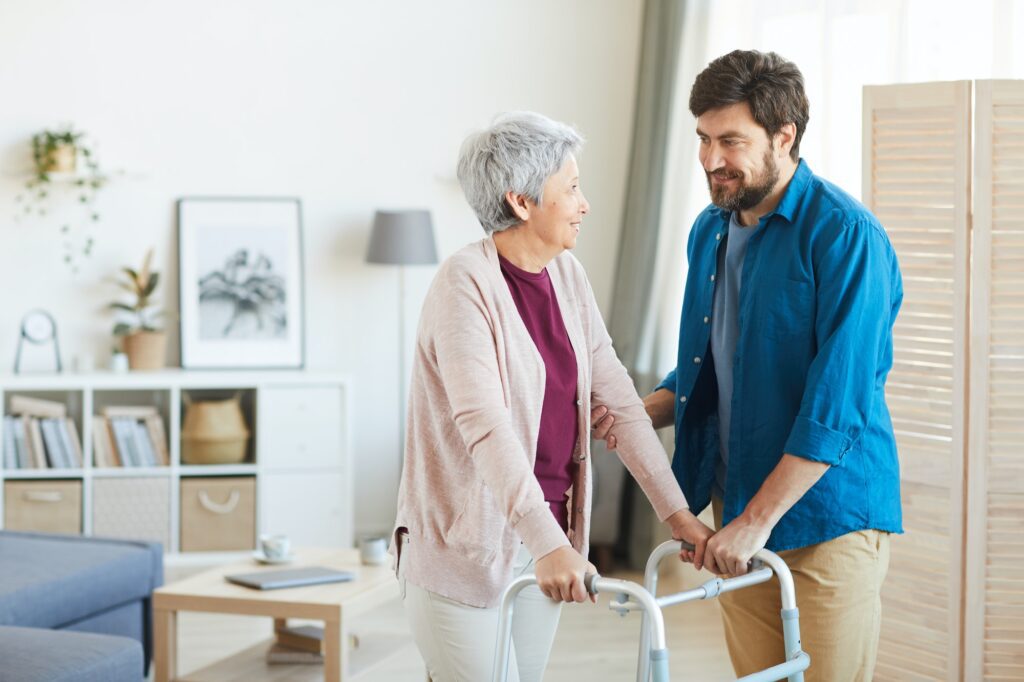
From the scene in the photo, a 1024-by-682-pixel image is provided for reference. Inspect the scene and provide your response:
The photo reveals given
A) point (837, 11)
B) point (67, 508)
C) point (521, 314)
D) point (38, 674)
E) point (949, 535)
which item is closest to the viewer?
point (521, 314)

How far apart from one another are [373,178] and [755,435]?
13.0ft

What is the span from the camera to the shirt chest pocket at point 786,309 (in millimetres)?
2023

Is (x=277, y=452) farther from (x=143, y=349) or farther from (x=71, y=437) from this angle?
(x=71, y=437)

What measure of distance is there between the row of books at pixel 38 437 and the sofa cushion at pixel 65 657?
7.03 ft

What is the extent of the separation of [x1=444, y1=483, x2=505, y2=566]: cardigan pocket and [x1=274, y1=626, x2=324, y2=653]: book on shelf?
2094 mm

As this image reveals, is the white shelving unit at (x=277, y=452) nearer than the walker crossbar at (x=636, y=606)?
No

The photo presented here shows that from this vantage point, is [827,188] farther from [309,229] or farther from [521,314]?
[309,229]

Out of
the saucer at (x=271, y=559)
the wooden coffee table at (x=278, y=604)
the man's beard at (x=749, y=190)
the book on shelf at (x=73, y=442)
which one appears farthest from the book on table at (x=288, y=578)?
the man's beard at (x=749, y=190)

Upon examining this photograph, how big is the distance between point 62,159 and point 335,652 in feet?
9.69

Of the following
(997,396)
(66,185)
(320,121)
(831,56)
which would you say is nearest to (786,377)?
(997,396)

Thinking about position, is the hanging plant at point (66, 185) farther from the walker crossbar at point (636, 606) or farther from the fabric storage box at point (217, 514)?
the walker crossbar at point (636, 606)

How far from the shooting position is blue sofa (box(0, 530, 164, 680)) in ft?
9.91

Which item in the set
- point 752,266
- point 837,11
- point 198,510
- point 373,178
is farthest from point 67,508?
point 752,266

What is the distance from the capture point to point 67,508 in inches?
204
